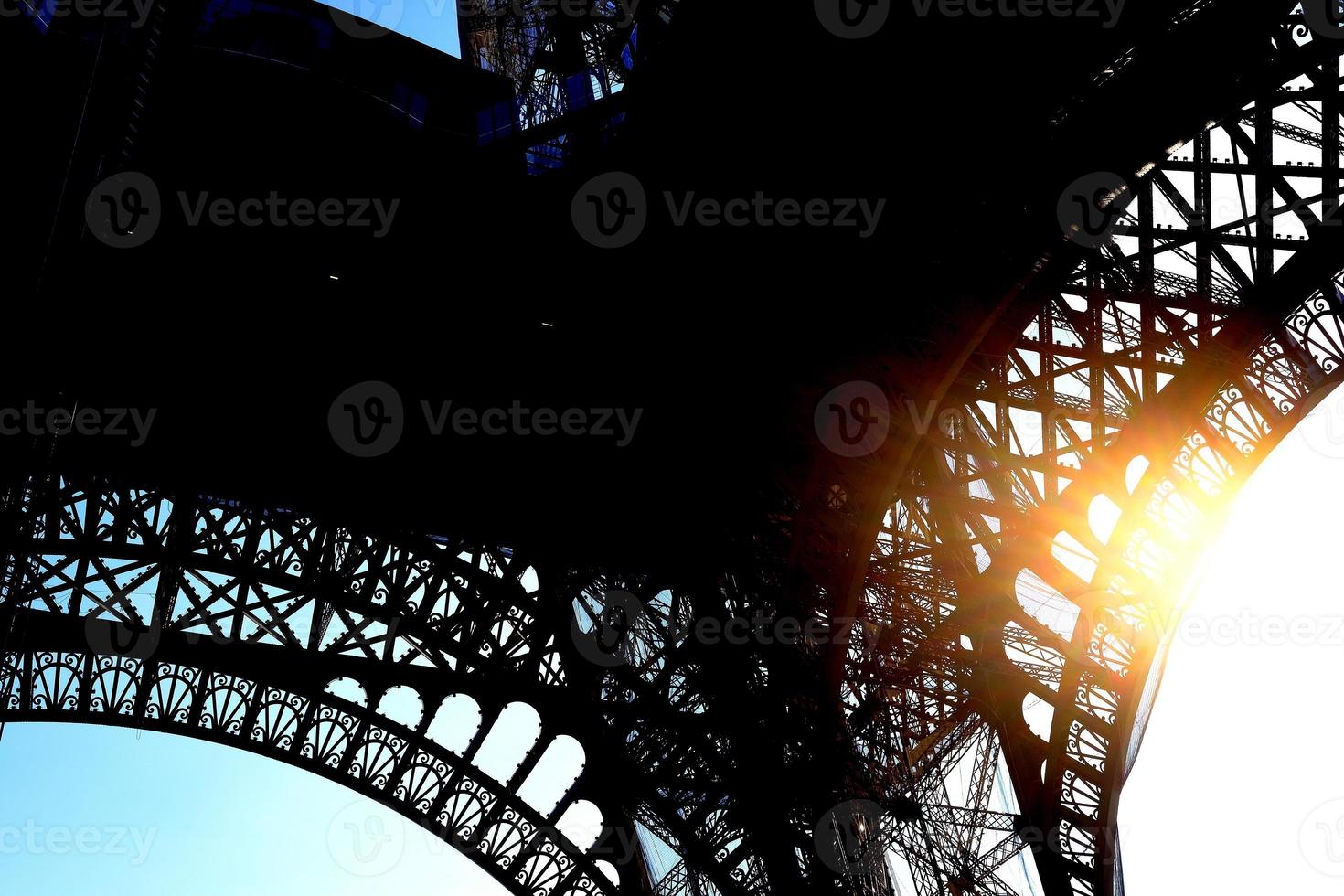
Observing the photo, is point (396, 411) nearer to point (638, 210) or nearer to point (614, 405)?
point (614, 405)

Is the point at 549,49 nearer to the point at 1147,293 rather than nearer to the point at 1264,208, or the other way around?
the point at 1147,293

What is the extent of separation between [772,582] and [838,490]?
5.49 ft

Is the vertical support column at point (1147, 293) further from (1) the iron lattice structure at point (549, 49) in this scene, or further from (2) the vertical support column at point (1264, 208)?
(1) the iron lattice structure at point (549, 49)

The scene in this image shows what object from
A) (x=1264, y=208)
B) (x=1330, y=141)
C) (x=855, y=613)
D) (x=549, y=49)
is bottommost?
(x=855, y=613)

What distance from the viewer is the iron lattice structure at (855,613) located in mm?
12805

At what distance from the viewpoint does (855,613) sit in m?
15.6

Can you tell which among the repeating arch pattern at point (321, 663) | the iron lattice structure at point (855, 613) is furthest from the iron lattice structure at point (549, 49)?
the repeating arch pattern at point (321, 663)

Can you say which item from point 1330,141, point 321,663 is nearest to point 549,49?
point 321,663

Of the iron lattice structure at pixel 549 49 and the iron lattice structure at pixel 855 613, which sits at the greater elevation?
the iron lattice structure at pixel 549 49

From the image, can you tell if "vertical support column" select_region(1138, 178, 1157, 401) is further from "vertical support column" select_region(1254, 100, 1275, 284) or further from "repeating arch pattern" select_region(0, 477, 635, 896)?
"repeating arch pattern" select_region(0, 477, 635, 896)

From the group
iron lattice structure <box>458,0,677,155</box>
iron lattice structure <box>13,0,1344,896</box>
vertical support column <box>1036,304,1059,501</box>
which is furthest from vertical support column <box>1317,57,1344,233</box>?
iron lattice structure <box>458,0,677,155</box>

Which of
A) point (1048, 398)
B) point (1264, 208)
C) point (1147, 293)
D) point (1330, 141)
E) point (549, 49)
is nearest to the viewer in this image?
point (1330, 141)

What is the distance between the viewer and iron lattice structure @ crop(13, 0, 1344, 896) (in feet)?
42.0

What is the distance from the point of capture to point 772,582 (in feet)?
55.6
